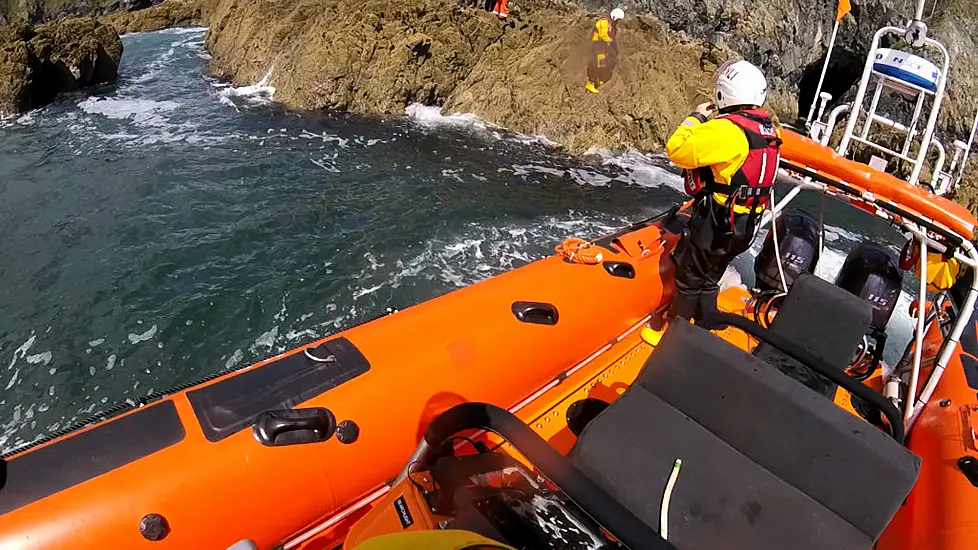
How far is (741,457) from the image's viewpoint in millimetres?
1883

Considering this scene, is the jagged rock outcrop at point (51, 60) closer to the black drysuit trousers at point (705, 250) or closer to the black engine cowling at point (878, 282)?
the black drysuit trousers at point (705, 250)

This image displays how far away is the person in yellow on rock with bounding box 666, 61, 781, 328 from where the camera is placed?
8.89 feet

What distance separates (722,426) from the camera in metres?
1.99

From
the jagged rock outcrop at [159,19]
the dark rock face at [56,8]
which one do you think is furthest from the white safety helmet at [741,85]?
the dark rock face at [56,8]

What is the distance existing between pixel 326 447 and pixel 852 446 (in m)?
1.72

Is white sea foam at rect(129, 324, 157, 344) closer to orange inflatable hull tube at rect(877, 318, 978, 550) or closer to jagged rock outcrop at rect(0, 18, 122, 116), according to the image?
orange inflatable hull tube at rect(877, 318, 978, 550)

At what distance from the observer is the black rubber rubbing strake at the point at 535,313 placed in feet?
9.39

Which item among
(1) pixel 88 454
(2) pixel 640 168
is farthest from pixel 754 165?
(2) pixel 640 168

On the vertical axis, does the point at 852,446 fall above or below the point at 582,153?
above

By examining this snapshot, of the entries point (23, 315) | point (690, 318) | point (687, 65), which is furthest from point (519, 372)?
point (687, 65)

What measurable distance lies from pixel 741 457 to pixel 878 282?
2.50m

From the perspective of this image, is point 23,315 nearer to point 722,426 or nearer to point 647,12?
point 722,426

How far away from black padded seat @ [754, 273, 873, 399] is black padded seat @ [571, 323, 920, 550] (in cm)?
90

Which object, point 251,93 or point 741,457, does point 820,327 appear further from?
point 251,93
